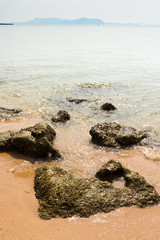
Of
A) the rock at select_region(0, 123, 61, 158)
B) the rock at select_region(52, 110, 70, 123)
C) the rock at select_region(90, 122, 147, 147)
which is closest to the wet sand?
the rock at select_region(0, 123, 61, 158)

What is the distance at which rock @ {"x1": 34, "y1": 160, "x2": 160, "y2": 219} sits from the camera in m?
5.71

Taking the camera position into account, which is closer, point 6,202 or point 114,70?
point 6,202

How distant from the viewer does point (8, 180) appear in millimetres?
6988

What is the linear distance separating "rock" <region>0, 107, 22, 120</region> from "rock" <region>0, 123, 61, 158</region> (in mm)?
3846

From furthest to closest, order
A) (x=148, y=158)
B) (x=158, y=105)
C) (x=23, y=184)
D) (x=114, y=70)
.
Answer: (x=114, y=70) < (x=158, y=105) < (x=148, y=158) < (x=23, y=184)

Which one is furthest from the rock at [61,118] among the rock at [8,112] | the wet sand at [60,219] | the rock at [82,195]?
the rock at [82,195]

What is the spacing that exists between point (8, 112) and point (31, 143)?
5.63 metres

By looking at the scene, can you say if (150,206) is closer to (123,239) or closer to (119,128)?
(123,239)

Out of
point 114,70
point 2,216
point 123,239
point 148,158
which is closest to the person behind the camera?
point 123,239

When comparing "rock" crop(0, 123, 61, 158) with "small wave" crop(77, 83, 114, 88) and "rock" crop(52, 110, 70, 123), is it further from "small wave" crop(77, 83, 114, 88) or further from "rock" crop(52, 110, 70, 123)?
"small wave" crop(77, 83, 114, 88)

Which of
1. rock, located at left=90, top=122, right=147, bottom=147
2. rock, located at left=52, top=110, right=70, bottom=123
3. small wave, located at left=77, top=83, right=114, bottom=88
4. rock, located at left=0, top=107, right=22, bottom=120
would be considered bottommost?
rock, located at left=0, top=107, right=22, bottom=120

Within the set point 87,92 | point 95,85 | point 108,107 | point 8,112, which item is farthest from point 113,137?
point 95,85

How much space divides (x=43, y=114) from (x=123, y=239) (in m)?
9.43

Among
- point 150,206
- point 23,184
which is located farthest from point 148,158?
point 23,184
